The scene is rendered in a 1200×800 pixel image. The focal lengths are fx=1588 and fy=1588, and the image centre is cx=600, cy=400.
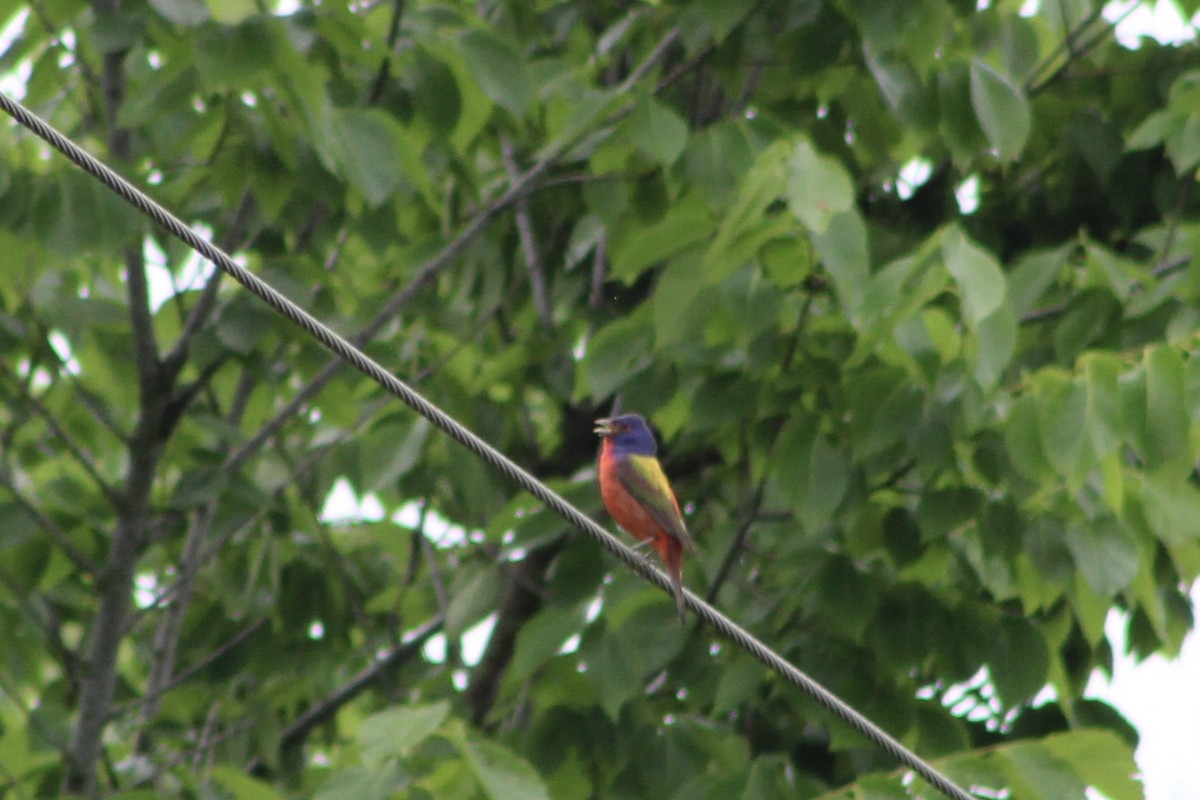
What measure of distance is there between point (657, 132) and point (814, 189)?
88 cm

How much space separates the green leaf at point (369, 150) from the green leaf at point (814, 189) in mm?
1229

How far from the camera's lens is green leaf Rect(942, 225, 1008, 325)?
378 centimetres

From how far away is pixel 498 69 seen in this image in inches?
181

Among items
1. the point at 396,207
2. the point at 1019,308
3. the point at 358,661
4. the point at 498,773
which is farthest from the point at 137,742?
the point at 1019,308

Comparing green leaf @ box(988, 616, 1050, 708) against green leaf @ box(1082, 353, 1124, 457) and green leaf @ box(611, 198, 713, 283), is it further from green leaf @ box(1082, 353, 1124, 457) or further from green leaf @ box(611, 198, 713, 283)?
green leaf @ box(611, 198, 713, 283)

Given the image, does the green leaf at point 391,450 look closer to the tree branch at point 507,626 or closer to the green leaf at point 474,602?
the green leaf at point 474,602

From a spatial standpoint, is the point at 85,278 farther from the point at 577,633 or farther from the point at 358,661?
the point at 577,633

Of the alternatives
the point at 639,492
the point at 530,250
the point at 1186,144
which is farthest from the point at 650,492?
the point at 1186,144

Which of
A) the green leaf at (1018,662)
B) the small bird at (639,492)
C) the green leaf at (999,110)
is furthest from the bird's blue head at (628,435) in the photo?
the green leaf at (999,110)

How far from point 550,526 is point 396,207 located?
1.22 m

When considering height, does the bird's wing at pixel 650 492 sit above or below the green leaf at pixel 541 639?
above

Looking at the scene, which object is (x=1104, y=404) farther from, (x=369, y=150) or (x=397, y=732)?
(x=369, y=150)

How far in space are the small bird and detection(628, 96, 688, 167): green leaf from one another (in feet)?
3.35

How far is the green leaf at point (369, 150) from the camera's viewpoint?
4457mm
